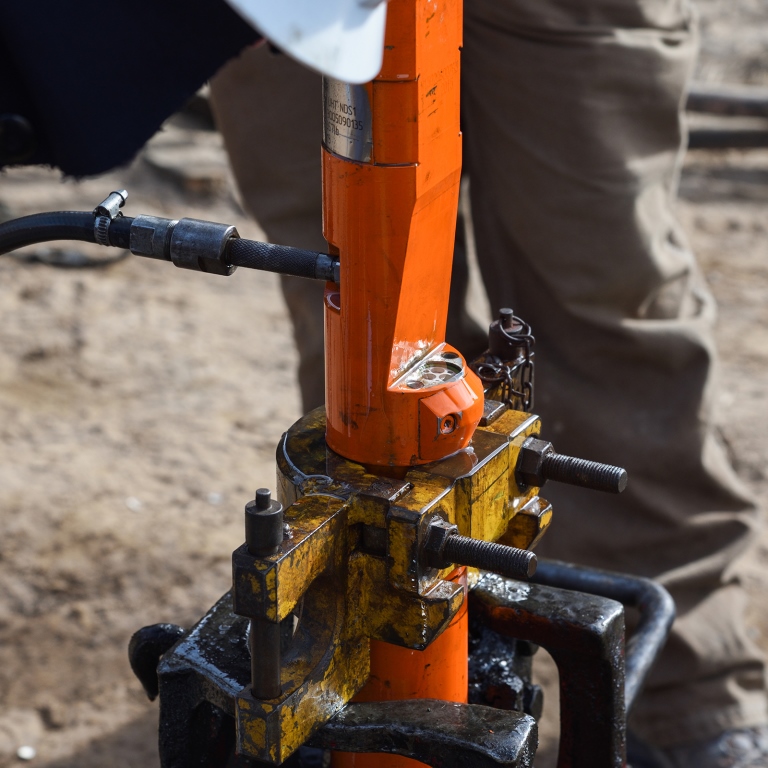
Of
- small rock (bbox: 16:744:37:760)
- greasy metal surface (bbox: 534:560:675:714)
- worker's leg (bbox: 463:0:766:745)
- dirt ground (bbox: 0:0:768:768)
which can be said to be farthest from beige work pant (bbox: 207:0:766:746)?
small rock (bbox: 16:744:37:760)

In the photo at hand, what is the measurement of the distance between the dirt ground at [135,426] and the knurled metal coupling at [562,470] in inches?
45.5

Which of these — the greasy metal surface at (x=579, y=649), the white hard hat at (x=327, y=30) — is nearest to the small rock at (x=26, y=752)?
the greasy metal surface at (x=579, y=649)

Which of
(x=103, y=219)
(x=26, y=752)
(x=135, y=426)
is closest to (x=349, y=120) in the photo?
(x=103, y=219)

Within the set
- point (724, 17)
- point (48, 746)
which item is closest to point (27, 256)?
point (48, 746)

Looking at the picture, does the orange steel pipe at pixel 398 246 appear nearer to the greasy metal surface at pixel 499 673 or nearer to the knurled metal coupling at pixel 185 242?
the knurled metal coupling at pixel 185 242

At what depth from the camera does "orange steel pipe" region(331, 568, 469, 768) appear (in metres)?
0.97

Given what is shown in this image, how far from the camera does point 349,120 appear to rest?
83cm

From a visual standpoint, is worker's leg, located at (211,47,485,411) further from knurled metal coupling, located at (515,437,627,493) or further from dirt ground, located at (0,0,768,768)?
knurled metal coupling, located at (515,437,627,493)

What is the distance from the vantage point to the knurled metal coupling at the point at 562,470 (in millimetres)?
962

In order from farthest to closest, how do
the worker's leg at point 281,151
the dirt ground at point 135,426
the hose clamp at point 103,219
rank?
the dirt ground at point 135,426 → the worker's leg at point 281,151 → the hose clamp at point 103,219

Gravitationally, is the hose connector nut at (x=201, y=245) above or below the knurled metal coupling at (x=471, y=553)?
above

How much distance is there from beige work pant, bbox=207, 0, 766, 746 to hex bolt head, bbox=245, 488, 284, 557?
1.05 m

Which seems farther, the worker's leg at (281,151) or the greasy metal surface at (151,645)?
the worker's leg at (281,151)

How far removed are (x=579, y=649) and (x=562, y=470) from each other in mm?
209
